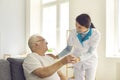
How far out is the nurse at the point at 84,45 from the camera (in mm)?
2865

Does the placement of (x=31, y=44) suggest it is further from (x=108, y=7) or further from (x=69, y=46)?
(x=108, y=7)

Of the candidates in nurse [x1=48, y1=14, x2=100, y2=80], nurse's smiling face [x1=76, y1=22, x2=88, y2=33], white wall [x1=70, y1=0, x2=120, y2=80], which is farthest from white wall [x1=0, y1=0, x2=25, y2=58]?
nurse's smiling face [x1=76, y1=22, x2=88, y2=33]

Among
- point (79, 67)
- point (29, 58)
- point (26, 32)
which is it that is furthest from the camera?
point (26, 32)

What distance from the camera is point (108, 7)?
14.3 ft

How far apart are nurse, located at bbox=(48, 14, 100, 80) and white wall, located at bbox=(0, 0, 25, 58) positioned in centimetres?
287

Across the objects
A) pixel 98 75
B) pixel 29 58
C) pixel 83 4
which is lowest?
pixel 98 75

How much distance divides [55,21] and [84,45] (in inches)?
112

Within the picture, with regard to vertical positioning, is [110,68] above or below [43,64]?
below

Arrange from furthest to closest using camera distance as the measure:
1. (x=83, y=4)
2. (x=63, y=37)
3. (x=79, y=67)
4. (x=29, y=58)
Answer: (x=63, y=37)
(x=83, y=4)
(x=79, y=67)
(x=29, y=58)

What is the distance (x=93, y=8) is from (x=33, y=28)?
2.06 metres

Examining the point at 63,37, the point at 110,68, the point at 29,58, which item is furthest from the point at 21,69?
the point at 63,37

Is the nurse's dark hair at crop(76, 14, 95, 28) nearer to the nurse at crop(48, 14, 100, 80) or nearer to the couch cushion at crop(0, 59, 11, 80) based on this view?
the nurse at crop(48, 14, 100, 80)

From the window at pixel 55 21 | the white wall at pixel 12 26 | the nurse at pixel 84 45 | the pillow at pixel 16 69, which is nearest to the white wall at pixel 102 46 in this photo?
the window at pixel 55 21

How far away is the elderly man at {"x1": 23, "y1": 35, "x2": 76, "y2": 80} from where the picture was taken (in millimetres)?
1953
